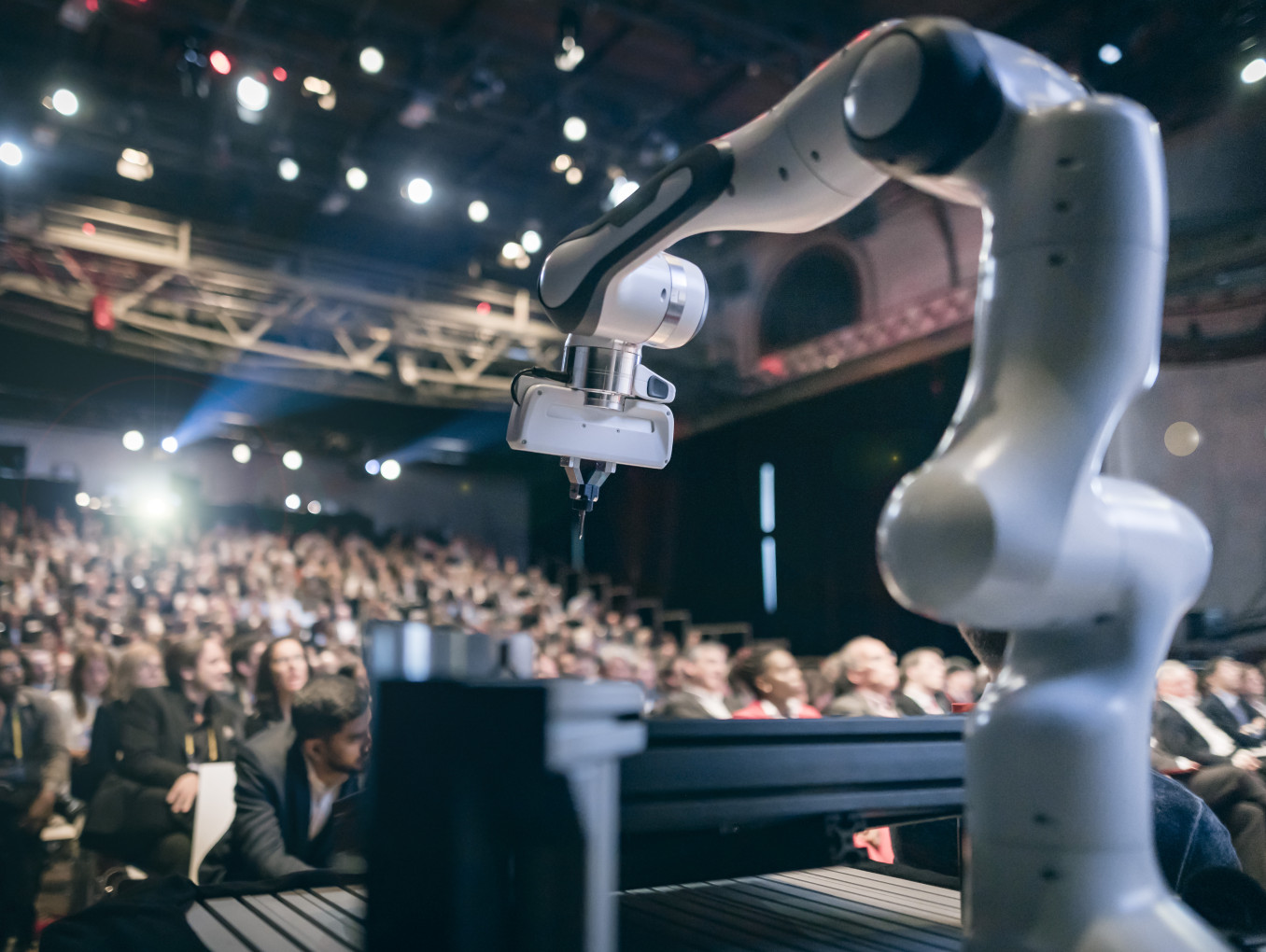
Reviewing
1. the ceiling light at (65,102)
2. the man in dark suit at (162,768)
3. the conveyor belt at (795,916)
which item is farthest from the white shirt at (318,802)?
the ceiling light at (65,102)

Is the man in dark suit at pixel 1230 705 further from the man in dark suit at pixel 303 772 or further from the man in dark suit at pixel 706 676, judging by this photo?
the man in dark suit at pixel 303 772

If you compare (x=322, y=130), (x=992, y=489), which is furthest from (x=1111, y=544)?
(x=322, y=130)

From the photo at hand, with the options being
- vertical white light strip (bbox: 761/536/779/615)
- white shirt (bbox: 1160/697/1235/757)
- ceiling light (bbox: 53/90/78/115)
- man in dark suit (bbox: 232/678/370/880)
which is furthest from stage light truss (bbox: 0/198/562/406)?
man in dark suit (bbox: 232/678/370/880)

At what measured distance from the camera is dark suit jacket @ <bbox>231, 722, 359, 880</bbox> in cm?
253

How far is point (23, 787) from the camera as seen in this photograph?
3506mm

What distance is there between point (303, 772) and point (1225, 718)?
488 cm

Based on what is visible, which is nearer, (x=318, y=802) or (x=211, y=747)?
(x=318, y=802)

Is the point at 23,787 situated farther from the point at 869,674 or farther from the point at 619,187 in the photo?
the point at 619,187

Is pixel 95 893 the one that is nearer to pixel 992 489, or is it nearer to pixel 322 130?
pixel 992 489

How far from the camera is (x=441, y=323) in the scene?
30.8ft

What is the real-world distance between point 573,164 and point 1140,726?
7.12m

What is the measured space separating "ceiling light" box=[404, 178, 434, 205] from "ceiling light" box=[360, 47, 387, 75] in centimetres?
152

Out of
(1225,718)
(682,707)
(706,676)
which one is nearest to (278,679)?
(682,707)

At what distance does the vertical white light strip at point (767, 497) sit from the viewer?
10055mm
